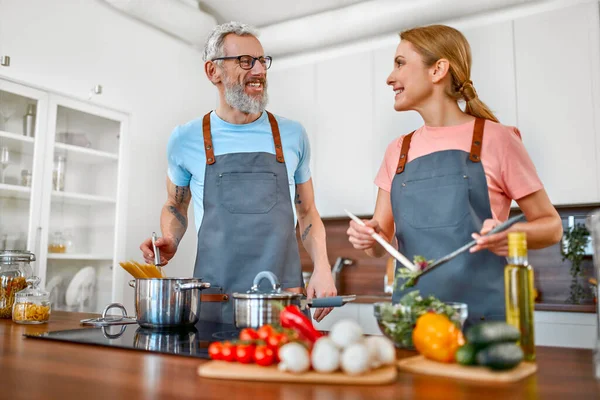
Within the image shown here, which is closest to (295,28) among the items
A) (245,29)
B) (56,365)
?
(245,29)

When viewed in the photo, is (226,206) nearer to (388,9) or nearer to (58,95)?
(58,95)

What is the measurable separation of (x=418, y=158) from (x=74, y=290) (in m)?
2.56

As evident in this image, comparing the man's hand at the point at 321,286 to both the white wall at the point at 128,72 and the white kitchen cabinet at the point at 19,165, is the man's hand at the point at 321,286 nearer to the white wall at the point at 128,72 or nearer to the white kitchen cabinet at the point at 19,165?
the white kitchen cabinet at the point at 19,165

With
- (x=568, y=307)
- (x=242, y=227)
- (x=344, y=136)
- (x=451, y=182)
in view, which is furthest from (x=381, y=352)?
(x=344, y=136)

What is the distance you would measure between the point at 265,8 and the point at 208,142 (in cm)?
240

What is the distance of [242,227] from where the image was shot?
79.4 inches

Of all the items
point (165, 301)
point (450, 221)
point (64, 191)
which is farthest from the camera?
point (64, 191)

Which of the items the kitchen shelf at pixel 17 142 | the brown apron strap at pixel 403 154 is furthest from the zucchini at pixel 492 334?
the kitchen shelf at pixel 17 142

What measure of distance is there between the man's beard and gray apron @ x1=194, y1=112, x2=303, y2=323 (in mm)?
153

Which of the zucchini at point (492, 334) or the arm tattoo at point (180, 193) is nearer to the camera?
the zucchini at point (492, 334)

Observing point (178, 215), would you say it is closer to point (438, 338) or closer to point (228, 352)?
point (228, 352)

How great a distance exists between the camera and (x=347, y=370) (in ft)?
2.97

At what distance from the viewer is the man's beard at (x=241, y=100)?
2.17m

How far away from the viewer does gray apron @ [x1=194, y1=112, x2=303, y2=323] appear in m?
1.98
